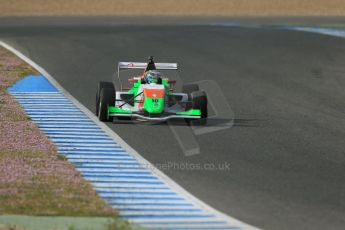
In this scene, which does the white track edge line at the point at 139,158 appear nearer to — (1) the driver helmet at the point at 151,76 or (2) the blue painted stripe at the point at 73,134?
(2) the blue painted stripe at the point at 73,134

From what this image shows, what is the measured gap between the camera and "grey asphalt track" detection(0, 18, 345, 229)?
34.6 ft

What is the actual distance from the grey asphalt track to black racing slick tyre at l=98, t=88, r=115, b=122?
376mm

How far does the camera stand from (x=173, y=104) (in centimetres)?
1592

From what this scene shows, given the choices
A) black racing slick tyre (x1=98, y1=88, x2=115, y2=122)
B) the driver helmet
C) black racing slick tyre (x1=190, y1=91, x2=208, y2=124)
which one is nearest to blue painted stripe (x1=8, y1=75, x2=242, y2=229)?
black racing slick tyre (x1=98, y1=88, x2=115, y2=122)

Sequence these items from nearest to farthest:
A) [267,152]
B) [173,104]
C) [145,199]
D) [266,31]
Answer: [145,199] → [267,152] → [173,104] → [266,31]

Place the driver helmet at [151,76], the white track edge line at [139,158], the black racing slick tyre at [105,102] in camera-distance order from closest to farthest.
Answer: the white track edge line at [139,158], the black racing slick tyre at [105,102], the driver helmet at [151,76]

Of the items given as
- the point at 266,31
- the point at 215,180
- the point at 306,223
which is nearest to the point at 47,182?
the point at 215,180

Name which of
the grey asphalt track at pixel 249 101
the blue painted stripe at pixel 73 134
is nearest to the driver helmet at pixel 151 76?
the grey asphalt track at pixel 249 101

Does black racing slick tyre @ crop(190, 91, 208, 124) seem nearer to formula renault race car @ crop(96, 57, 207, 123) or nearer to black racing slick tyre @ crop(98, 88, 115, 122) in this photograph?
formula renault race car @ crop(96, 57, 207, 123)

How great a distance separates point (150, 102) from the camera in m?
15.1

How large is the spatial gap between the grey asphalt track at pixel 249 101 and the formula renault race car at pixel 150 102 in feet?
0.84

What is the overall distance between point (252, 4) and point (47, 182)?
151ft

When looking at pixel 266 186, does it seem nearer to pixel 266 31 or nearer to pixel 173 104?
pixel 173 104

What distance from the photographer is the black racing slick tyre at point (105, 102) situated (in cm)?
1532
